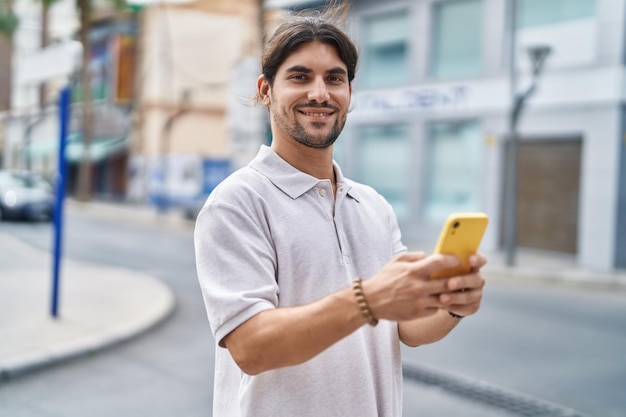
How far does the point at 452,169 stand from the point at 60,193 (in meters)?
11.3

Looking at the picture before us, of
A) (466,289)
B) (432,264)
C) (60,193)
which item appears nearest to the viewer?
(432,264)

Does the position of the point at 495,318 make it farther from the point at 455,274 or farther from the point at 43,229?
the point at 43,229

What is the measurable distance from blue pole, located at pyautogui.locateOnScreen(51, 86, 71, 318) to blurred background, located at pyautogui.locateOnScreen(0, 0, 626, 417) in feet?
1.46

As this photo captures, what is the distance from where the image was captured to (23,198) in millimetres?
18844

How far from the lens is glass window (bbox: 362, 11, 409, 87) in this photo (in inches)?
701

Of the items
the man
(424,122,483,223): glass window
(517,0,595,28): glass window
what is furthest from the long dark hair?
(424,122,483,223): glass window

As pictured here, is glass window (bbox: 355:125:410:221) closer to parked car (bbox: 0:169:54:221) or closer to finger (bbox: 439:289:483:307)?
parked car (bbox: 0:169:54:221)

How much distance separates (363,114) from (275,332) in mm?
17582

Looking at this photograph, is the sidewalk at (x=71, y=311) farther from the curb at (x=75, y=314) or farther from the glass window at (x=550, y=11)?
the glass window at (x=550, y=11)

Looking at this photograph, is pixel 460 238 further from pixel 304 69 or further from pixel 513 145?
→ pixel 513 145

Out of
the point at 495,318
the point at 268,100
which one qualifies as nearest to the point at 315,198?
the point at 268,100

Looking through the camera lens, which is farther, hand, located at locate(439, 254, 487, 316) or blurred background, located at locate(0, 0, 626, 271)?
blurred background, located at locate(0, 0, 626, 271)

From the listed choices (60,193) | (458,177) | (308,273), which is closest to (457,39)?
(458,177)

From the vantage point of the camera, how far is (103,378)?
5.35 meters
